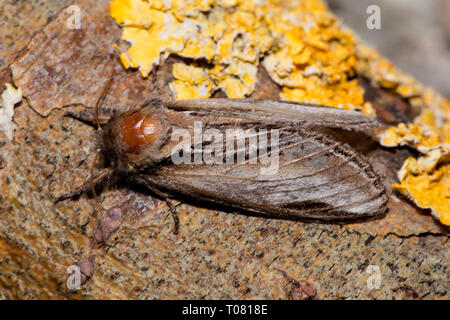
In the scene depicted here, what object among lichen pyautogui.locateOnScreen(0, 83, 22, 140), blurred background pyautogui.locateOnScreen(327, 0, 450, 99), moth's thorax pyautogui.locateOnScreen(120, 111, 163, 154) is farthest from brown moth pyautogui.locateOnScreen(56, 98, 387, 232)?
blurred background pyautogui.locateOnScreen(327, 0, 450, 99)

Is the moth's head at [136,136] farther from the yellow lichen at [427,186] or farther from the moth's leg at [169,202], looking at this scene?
the yellow lichen at [427,186]

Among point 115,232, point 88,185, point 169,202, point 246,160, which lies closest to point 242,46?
point 246,160

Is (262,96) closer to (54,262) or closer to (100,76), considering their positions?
(100,76)

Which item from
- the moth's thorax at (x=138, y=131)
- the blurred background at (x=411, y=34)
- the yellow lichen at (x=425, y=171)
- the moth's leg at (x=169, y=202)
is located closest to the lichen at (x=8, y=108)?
the moth's thorax at (x=138, y=131)

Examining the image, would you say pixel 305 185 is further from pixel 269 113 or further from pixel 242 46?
pixel 242 46

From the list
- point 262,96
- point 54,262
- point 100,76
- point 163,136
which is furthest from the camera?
point 262,96

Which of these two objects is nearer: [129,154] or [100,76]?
[100,76]

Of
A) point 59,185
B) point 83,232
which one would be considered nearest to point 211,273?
point 83,232
